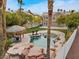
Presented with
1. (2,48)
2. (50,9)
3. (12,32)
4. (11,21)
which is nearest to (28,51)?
(50,9)

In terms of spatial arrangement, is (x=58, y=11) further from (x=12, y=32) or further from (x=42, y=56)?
(x=42, y=56)

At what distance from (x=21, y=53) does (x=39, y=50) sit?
1.06 metres

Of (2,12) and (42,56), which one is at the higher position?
(2,12)

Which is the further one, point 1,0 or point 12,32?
point 12,32

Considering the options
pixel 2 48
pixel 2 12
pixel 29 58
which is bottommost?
pixel 29 58

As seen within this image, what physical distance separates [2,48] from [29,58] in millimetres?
8314

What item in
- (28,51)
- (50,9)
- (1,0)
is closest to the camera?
(1,0)

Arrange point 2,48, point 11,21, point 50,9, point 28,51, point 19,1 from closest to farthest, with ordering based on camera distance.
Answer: point 2,48 < point 50,9 < point 28,51 < point 11,21 < point 19,1

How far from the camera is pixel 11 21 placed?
2280 centimetres

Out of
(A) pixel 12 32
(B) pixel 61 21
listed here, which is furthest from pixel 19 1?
(A) pixel 12 32

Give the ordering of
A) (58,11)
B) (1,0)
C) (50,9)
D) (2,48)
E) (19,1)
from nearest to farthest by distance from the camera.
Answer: (1,0), (2,48), (50,9), (19,1), (58,11)

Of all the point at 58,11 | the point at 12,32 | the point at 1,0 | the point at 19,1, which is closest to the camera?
the point at 1,0

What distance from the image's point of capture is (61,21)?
132ft

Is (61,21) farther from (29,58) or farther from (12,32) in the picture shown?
(29,58)
